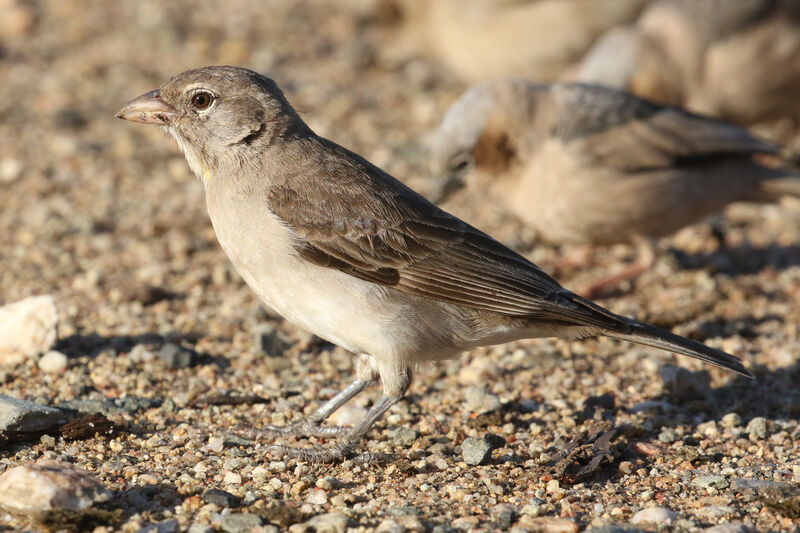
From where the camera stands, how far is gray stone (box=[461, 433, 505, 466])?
4660 millimetres

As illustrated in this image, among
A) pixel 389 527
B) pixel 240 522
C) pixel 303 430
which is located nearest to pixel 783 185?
pixel 303 430

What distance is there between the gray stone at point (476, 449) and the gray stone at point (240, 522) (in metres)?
1.21

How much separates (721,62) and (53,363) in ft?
22.5

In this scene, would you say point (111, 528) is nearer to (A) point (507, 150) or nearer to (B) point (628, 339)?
(B) point (628, 339)

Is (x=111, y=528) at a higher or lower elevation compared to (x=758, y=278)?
lower

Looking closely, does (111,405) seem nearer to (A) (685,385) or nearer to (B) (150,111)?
(B) (150,111)

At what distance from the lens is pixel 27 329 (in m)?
5.41

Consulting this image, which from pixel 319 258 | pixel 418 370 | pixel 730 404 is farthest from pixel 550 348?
pixel 319 258

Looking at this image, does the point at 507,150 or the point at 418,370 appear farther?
the point at 507,150

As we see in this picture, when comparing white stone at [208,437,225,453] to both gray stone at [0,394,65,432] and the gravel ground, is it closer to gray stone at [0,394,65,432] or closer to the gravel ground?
the gravel ground

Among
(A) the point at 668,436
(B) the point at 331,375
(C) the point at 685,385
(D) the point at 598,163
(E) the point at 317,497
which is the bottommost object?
(E) the point at 317,497

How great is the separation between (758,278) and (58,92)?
6.85 metres

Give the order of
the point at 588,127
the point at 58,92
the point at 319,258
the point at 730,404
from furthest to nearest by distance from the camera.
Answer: the point at 58,92, the point at 588,127, the point at 730,404, the point at 319,258

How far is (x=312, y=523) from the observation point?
12.7 ft
